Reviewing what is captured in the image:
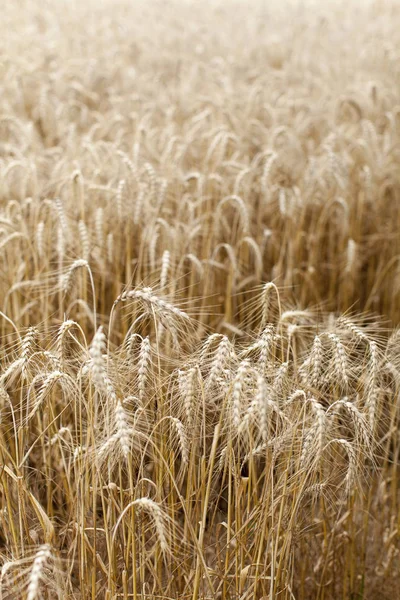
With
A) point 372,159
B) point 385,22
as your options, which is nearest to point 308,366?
point 372,159

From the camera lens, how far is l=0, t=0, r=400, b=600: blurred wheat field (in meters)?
1.39

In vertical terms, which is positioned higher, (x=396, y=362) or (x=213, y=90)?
(x=213, y=90)

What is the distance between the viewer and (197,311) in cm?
259

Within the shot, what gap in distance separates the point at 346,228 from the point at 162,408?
6.15 feet

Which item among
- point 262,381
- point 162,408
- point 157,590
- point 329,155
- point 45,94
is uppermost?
point 45,94

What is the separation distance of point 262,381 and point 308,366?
15.3 inches

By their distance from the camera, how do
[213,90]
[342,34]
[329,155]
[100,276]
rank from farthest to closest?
[342,34]
[213,90]
[329,155]
[100,276]

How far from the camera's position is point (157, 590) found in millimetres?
1521

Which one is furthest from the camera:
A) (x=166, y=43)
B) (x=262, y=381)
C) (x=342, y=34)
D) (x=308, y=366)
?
(x=342, y=34)

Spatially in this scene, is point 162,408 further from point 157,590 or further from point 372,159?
point 372,159

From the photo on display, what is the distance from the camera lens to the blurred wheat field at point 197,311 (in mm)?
1389

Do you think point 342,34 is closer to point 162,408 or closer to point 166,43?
point 166,43

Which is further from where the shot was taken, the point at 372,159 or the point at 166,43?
the point at 166,43

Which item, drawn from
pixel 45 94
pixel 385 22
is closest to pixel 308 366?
pixel 45 94
